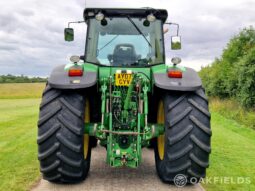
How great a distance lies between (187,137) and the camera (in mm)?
5273

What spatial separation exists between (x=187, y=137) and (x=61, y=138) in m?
1.63

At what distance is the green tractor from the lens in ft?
17.4

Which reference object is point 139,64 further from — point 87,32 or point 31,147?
point 31,147

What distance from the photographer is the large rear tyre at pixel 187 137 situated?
528cm

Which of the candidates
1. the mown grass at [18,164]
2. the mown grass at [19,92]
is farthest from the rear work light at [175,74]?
the mown grass at [19,92]

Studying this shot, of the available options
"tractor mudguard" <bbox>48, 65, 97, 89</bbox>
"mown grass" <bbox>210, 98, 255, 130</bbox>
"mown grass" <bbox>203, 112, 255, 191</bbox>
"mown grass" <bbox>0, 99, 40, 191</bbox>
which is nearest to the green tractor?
"tractor mudguard" <bbox>48, 65, 97, 89</bbox>

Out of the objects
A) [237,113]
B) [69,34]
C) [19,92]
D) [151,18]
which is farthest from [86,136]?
[19,92]

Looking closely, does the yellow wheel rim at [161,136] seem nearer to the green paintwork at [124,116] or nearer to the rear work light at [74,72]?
the green paintwork at [124,116]

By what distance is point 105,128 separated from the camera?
571 cm

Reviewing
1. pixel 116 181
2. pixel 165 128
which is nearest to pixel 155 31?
pixel 165 128

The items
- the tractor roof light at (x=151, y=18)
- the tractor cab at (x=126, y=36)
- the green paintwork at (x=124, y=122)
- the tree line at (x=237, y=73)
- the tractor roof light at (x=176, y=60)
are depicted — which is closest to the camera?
the green paintwork at (x=124, y=122)

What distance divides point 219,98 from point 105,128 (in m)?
27.8

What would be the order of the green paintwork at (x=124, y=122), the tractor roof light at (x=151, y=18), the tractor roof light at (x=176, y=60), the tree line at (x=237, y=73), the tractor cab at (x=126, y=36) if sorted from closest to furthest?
the green paintwork at (x=124, y=122) → the tractor roof light at (x=176, y=60) → the tractor roof light at (x=151, y=18) → the tractor cab at (x=126, y=36) → the tree line at (x=237, y=73)

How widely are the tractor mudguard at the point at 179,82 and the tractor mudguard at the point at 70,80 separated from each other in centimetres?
87
